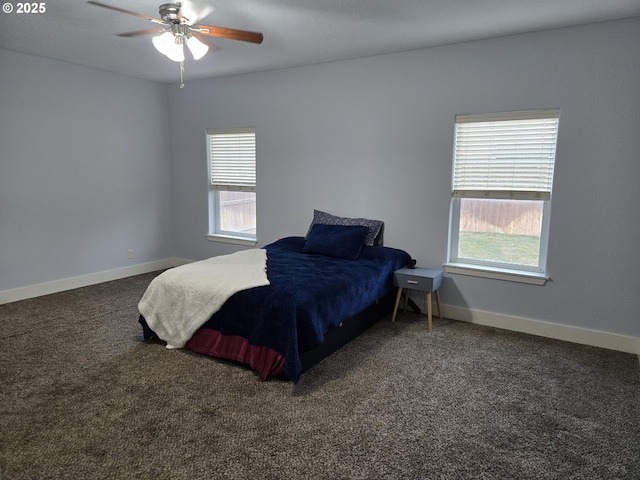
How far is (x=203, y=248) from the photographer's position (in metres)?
6.04

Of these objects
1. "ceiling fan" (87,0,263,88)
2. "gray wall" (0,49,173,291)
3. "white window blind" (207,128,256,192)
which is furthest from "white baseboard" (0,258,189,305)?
"ceiling fan" (87,0,263,88)

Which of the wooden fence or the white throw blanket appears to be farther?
the wooden fence

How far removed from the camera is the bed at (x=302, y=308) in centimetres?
294

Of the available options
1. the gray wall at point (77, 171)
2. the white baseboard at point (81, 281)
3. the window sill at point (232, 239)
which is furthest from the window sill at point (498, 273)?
the gray wall at point (77, 171)

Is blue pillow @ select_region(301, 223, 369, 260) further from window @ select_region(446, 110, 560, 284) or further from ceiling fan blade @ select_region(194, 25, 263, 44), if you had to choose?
ceiling fan blade @ select_region(194, 25, 263, 44)

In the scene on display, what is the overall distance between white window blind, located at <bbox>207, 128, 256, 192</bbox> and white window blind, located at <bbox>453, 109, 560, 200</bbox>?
2.53 meters

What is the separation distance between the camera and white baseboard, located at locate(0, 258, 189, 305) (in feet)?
15.1

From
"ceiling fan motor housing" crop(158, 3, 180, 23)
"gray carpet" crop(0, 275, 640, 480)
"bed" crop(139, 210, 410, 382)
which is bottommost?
"gray carpet" crop(0, 275, 640, 480)

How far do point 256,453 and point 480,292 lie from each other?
268cm

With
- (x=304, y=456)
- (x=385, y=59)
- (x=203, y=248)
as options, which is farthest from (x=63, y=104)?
(x=304, y=456)

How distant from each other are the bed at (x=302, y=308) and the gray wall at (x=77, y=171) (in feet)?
6.80

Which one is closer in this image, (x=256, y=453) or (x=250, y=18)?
(x=256, y=453)

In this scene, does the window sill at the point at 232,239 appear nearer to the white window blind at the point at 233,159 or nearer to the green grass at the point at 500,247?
the white window blind at the point at 233,159

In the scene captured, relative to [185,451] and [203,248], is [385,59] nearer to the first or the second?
[203,248]
